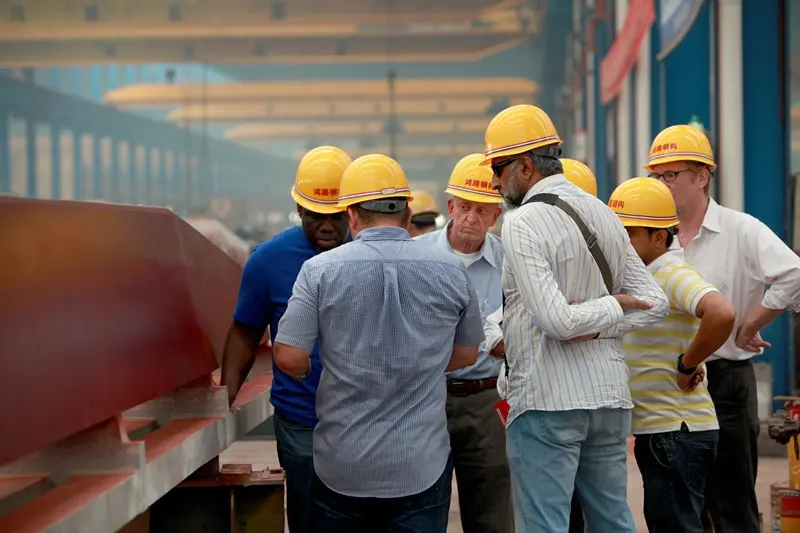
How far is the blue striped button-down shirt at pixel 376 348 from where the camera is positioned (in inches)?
96.4

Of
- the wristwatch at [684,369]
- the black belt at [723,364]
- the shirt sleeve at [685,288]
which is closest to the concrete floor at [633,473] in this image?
the black belt at [723,364]

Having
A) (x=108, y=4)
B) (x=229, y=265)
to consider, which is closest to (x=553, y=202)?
(x=229, y=265)

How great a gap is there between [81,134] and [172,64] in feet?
10.4

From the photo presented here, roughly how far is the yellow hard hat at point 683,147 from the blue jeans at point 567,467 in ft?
4.12

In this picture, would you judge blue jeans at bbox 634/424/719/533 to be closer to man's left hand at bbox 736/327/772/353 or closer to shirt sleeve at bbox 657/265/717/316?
shirt sleeve at bbox 657/265/717/316

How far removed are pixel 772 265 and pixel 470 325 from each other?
1.47 m

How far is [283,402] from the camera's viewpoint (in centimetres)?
308

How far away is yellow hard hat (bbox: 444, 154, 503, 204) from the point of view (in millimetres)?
3807

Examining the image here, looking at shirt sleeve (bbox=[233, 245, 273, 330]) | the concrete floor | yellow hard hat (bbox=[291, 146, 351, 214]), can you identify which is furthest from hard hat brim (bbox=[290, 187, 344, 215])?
the concrete floor

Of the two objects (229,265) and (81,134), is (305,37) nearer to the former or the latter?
(81,134)

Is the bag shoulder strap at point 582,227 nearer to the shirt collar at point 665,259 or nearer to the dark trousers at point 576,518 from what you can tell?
the shirt collar at point 665,259

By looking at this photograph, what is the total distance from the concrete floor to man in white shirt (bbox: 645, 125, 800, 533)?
1145 millimetres

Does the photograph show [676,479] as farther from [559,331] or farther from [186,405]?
[186,405]

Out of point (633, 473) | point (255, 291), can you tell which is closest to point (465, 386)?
point (255, 291)
